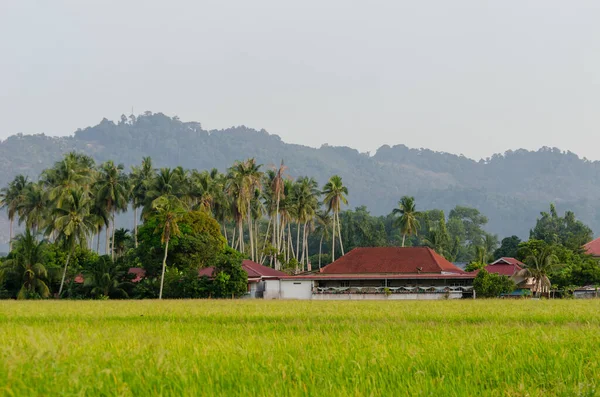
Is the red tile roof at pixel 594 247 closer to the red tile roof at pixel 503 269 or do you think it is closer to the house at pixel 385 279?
the red tile roof at pixel 503 269

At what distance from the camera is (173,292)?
219 feet

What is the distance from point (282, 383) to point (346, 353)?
8.23 feet

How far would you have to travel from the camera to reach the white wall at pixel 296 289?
72438 millimetres

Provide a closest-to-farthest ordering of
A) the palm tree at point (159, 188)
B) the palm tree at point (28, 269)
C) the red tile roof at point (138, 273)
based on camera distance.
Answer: the palm tree at point (28, 269) → the red tile roof at point (138, 273) → the palm tree at point (159, 188)

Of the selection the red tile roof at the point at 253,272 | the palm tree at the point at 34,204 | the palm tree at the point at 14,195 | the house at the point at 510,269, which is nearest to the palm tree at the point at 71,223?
the red tile roof at the point at 253,272

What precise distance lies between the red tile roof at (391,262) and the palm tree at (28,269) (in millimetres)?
27352

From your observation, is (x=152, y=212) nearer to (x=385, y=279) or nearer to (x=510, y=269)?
(x=385, y=279)

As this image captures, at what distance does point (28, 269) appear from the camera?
6431 cm

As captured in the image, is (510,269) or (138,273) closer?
(138,273)

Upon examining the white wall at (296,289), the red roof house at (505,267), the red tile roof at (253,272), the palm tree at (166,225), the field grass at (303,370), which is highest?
the palm tree at (166,225)

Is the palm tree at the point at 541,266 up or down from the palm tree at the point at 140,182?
down

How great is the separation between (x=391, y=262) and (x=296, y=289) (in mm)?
10144

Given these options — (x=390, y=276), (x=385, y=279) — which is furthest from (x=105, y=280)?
(x=390, y=276)

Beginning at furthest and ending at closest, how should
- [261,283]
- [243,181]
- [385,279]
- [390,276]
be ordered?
[243,181], [261,283], [385,279], [390,276]
